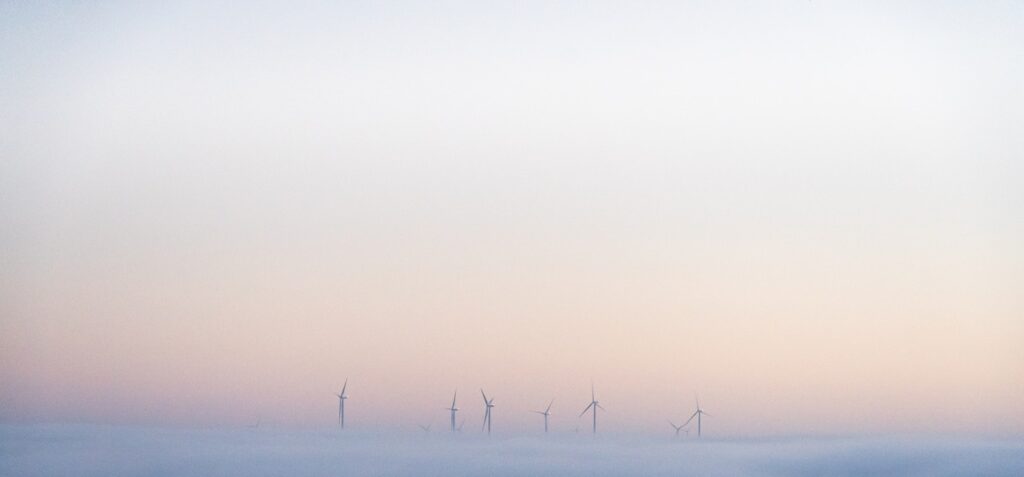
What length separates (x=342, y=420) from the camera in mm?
127875

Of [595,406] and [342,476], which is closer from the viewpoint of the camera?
[595,406]

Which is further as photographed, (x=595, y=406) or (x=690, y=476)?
(x=690, y=476)

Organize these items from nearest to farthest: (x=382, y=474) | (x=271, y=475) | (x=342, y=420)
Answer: (x=342, y=420)
(x=271, y=475)
(x=382, y=474)

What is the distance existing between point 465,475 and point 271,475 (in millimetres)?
28385

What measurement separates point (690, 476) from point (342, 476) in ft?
168

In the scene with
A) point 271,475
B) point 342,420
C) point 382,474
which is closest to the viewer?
point 342,420

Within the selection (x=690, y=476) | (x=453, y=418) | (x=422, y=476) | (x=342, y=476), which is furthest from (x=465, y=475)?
(x=453, y=418)

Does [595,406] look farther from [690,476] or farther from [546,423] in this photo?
[690,476]

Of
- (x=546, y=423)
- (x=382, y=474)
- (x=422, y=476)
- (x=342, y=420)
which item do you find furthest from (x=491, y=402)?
(x=382, y=474)

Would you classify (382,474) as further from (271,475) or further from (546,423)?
(546,423)

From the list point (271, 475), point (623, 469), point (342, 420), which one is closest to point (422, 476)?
point (271, 475)

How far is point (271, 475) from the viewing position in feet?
569

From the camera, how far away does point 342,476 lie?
174 meters

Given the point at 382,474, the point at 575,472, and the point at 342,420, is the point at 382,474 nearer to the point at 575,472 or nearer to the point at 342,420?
the point at 575,472
